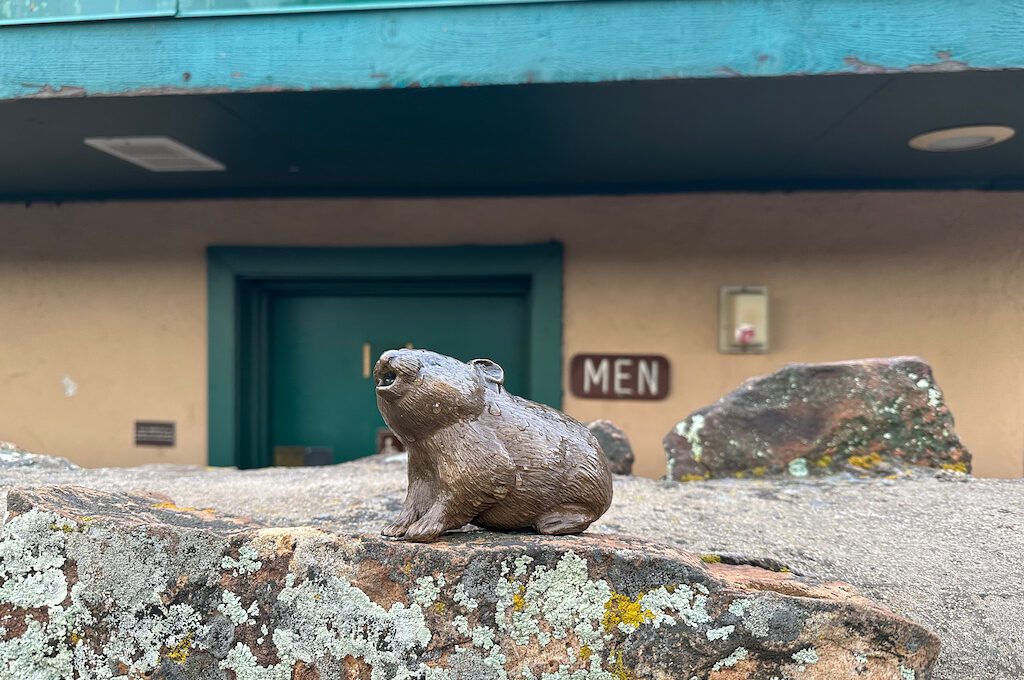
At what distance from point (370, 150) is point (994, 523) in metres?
3.03

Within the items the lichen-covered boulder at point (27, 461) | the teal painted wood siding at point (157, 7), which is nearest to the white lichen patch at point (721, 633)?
the teal painted wood siding at point (157, 7)

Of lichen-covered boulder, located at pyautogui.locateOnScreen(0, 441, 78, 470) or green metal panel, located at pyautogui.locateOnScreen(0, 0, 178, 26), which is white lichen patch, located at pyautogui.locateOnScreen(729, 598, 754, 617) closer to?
green metal panel, located at pyautogui.locateOnScreen(0, 0, 178, 26)

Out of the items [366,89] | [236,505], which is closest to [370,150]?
[366,89]

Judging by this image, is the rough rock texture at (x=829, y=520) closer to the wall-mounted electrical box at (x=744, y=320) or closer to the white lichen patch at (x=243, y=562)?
the white lichen patch at (x=243, y=562)

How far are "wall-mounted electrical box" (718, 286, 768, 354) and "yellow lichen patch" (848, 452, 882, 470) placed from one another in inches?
37.3

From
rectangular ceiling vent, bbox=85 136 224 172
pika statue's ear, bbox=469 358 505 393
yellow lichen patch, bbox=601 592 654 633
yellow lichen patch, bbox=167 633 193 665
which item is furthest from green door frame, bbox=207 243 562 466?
yellow lichen patch, bbox=167 633 193 665

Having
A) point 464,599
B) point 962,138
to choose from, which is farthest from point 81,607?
point 962,138

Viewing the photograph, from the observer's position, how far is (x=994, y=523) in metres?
2.25

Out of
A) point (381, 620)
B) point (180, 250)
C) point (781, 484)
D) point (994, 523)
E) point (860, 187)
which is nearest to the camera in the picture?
point (381, 620)

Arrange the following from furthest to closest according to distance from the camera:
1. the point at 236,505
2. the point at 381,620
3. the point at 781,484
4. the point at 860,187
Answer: the point at 860,187 < the point at 781,484 < the point at 236,505 < the point at 381,620

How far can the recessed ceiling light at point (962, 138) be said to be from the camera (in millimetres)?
2895

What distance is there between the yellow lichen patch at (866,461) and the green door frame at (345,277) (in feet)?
5.06

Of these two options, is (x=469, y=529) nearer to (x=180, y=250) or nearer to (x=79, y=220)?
(x=180, y=250)

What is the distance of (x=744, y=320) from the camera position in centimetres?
370
